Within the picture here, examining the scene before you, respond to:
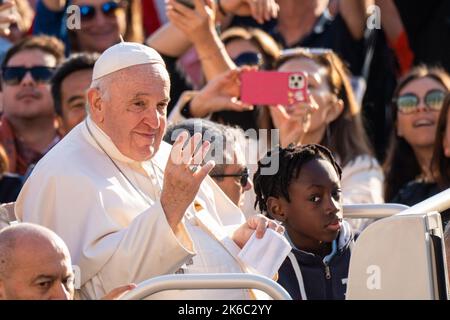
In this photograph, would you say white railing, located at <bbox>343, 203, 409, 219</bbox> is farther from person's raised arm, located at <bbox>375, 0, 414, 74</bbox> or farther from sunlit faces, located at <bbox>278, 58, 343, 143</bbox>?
person's raised arm, located at <bbox>375, 0, 414, 74</bbox>

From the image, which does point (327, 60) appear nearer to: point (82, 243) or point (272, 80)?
point (272, 80)

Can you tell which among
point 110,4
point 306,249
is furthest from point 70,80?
point 306,249

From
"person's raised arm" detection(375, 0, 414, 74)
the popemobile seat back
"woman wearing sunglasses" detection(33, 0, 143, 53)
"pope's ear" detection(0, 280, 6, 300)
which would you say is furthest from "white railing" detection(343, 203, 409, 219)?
"person's raised arm" detection(375, 0, 414, 74)

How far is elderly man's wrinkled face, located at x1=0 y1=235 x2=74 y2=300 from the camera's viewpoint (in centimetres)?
501

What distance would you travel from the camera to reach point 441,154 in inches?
322

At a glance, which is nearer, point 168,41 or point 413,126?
point 413,126

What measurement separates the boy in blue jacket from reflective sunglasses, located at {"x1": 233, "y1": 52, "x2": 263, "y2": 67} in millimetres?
2548

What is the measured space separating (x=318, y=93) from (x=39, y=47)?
1915 millimetres

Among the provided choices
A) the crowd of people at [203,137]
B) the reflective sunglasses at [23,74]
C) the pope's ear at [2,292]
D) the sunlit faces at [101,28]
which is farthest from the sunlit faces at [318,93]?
the pope's ear at [2,292]

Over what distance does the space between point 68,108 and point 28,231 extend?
3579 millimetres

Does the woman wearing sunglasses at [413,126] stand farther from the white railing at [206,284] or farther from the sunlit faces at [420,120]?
the white railing at [206,284]

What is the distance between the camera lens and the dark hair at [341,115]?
28.2 ft

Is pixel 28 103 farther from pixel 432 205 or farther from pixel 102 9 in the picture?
pixel 432 205

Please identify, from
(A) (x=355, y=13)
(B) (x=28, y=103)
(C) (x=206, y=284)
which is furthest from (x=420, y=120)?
(C) (x=206, y=284)
